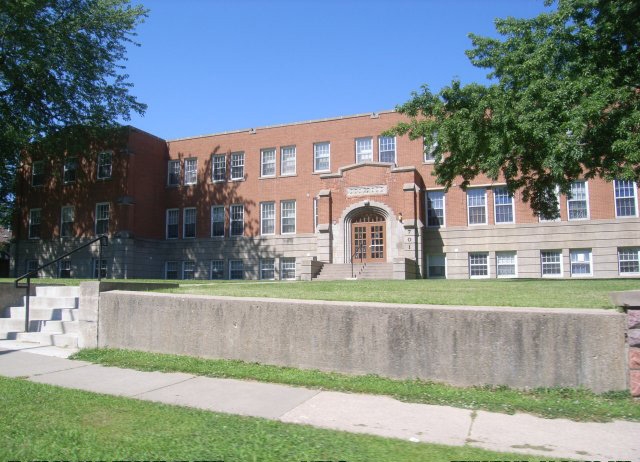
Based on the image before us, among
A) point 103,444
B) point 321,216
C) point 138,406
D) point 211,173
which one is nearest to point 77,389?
point 138,406

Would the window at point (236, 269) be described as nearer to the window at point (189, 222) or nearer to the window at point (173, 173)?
the window at point (189, 222)

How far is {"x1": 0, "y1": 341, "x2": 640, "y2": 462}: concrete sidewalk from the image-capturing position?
4.59m

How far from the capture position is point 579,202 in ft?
90.0

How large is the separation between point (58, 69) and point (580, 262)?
29860 mm

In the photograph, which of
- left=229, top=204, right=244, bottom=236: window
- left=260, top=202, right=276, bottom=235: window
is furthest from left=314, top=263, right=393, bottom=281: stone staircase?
left=229, top=204, right=244, bottom=236: window

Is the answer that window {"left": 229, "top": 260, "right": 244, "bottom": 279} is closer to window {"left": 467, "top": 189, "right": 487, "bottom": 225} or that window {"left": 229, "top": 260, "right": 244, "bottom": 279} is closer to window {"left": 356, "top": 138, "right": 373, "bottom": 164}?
window {"left": 356, "top": 138, "right": 373, "bottom": 164}

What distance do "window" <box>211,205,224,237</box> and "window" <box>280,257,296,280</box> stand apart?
537 cm

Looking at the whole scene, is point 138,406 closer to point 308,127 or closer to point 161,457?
point 161,457

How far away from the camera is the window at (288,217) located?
33.5 metres

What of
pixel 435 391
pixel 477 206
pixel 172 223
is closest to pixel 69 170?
pixel 172 223

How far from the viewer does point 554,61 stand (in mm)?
16953

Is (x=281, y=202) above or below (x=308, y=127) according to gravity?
below

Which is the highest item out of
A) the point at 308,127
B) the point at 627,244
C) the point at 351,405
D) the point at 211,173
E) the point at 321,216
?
the point at 308,127

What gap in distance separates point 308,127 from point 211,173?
7951 mm
